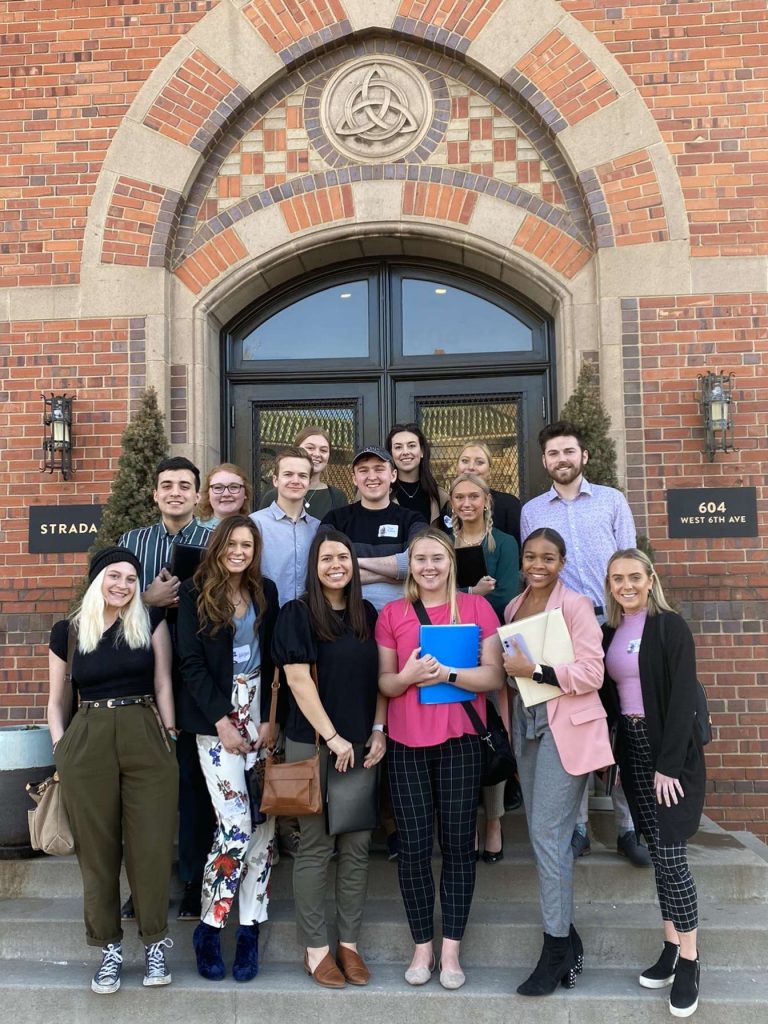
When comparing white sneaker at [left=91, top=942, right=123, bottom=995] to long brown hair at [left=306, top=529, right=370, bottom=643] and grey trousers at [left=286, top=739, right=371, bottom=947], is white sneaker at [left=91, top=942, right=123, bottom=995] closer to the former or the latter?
grey trousers at [left=286, top=739, right=371, bottom=947]

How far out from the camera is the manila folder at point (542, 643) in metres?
3.98

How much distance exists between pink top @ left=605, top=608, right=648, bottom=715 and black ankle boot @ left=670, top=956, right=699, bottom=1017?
1.09 m

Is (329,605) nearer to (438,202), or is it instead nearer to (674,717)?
(674,717)

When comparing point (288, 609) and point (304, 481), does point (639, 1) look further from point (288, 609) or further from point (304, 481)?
point (288, 609)

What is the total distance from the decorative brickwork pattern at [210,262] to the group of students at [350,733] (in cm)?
350

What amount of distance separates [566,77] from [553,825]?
556cm

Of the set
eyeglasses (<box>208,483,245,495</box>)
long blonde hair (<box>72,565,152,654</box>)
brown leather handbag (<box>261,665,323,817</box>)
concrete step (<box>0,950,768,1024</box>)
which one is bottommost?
concrete step (<box>0,950,768,1024</box>)

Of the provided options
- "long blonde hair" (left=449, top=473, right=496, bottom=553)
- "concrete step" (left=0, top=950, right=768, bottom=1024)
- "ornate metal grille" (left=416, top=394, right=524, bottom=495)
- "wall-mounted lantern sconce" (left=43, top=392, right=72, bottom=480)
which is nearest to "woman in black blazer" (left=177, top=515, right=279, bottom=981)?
"concrete step" (left=0, top=950, right=768, bottom=1024)

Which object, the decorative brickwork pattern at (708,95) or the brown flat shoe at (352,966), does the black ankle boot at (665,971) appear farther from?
the decorative brickwork pattern at (708,95)

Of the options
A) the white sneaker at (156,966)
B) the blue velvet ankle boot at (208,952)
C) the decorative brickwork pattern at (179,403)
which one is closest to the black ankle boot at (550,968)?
the blue velvet ankle boot at (208,952)

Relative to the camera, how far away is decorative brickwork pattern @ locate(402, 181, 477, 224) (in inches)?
273

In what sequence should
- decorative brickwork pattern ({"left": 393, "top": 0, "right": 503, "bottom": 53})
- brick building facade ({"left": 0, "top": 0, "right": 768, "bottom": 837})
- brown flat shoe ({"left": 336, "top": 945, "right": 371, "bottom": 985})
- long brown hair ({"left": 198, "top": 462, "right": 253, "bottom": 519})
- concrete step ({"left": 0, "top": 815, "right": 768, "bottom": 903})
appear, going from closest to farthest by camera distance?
brown flat shoe ({"left": 336, "top": 945, "right": 371, "bottom": 985}) → concrete step ({"left": 0, "top": 815, "right": 768, "bottom": 903}) → long brown hair ({"left": 198, "top": 462, "right": 253, "bottom": 519}) → brick building facade ({"left": 0, "top": 0, "right": 768, "bottom": 837}) → decorative brickwork pattern ({"left": 393, "top": 0, "right": 503, "bottom": 53})

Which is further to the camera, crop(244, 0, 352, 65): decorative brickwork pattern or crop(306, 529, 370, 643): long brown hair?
crop(244, 0, 352, 65): decorative brickwork pattern

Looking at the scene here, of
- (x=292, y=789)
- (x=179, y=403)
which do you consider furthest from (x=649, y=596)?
(x=179, y=403)
